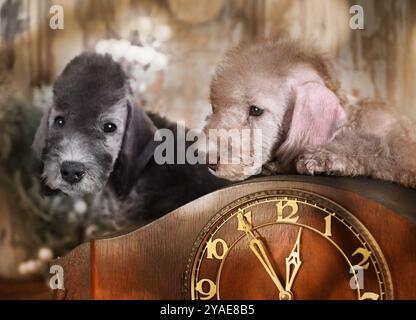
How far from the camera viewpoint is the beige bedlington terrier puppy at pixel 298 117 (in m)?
1.54

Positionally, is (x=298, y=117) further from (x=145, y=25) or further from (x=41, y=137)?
(x=41, y=137)

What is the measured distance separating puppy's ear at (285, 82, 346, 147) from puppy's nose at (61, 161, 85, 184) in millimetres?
723

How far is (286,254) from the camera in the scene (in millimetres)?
1381

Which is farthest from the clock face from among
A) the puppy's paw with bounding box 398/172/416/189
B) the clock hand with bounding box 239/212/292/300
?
the puppy's paw with bounding box 398/172/416/189

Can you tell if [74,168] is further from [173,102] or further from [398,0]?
[398,0]

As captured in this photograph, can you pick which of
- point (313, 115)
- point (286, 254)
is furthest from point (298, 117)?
point (286, 254)

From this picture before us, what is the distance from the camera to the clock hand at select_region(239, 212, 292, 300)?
139 cm

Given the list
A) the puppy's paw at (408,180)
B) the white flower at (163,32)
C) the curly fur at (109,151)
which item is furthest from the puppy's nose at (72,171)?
the puppy's paw at (408,180)

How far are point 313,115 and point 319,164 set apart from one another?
0.75ft

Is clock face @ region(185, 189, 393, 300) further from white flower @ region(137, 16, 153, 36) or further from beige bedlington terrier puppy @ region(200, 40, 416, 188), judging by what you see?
white flower @ region(137, 16, 153, 36)

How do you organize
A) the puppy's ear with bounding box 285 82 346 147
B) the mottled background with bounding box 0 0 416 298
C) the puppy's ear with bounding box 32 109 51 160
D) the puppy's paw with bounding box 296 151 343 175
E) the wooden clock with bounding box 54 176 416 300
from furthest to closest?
the puppy's ear with bounding box 32 109 51 160, the mottled background with bounding box 0 0 416 298, the puppy's ear with bounding box 285 82 346 147, the puppy's paw with bounding box 296 151 343 175, the wooden clock with bounding box 54 176 416 300

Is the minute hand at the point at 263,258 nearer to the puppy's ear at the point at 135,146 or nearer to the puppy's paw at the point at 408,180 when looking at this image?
the puppy's paw at the point at 408,180

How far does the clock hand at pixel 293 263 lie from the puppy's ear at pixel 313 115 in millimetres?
373

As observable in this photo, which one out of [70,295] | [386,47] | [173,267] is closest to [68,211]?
[70,295]
